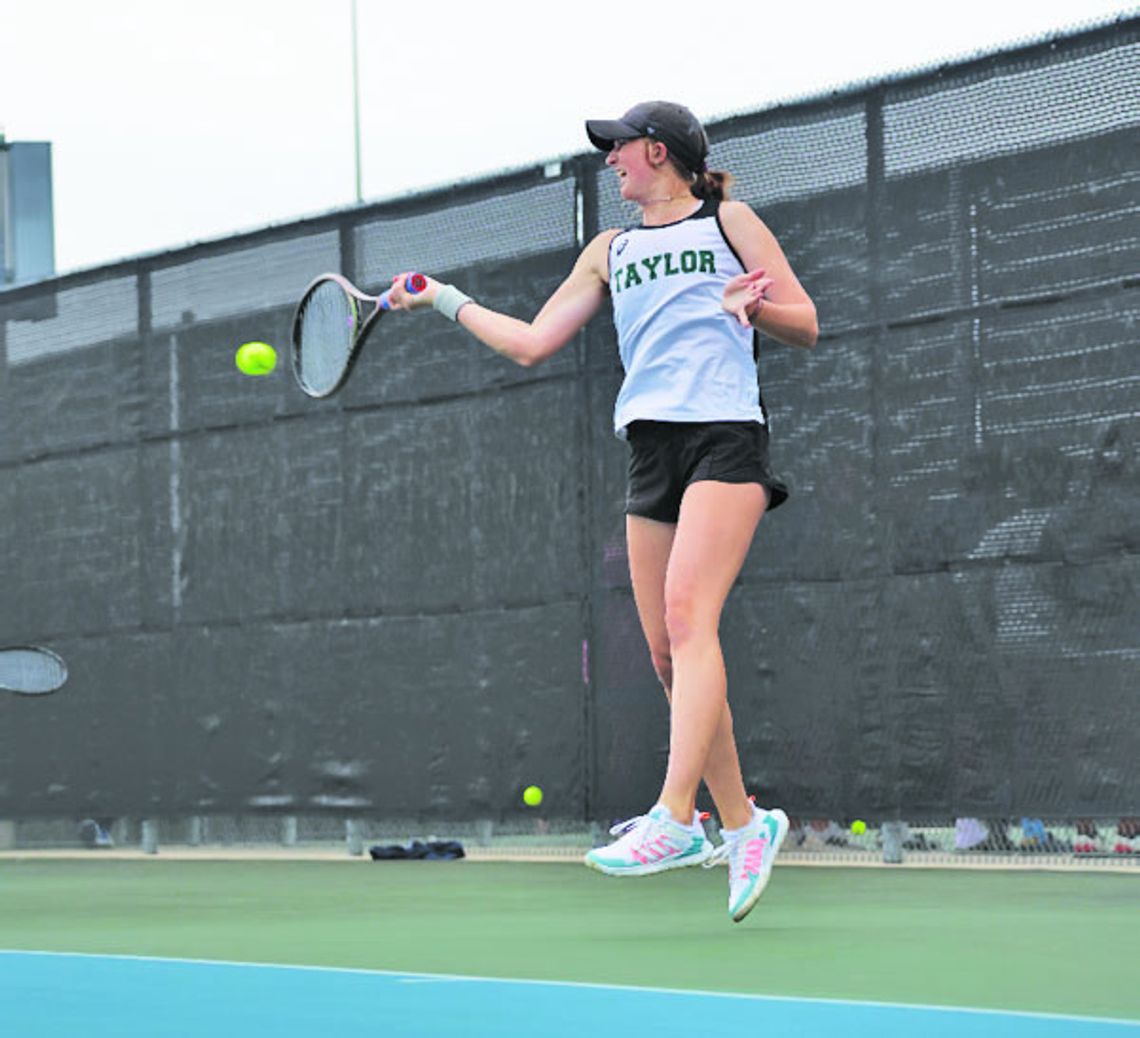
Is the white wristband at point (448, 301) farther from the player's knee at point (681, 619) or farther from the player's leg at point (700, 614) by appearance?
the player's knee at point (681, 619)

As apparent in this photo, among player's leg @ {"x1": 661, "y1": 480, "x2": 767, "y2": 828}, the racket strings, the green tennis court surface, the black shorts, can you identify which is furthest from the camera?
the racket strings

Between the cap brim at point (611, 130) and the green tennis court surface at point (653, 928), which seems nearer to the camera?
the green tennis court surface at point (653, 928)

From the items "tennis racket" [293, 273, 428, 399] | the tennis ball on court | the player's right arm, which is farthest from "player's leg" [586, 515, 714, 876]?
the tennis ball on court

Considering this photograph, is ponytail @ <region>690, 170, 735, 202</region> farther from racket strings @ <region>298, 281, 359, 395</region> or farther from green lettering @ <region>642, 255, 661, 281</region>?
racket strings @ <region>298, 281, 359, 395</region>

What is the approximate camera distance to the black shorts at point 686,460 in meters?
4.96

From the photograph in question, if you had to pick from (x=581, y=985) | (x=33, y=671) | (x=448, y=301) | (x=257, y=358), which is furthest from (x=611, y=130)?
(x=257, y=358)

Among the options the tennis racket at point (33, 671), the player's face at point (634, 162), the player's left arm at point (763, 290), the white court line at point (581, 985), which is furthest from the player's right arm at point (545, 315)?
the tennis racket at point (33, 671)

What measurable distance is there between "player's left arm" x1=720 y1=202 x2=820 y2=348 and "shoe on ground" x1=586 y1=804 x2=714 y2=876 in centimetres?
98

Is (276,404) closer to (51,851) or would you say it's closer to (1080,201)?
(51,851)

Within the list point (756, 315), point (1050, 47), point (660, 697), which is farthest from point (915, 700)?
point (756, 315)

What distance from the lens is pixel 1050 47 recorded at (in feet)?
23.3

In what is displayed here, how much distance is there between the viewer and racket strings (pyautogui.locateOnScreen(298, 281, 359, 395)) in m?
6.68

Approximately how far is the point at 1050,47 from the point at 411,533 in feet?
10.1

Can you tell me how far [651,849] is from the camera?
4754mm
